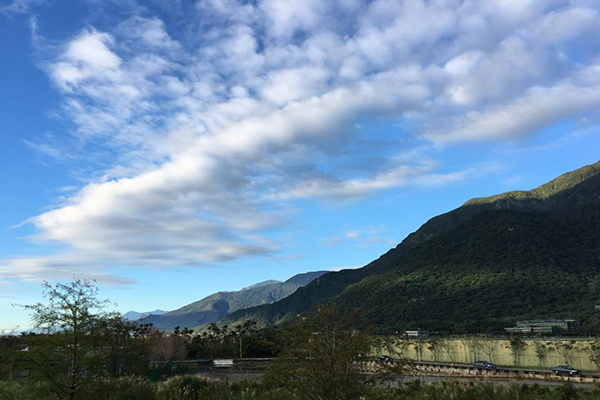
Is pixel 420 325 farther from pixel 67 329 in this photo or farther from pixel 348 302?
pixel 67 329

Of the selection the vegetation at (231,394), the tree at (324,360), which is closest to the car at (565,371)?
the vegetation at (231,394)

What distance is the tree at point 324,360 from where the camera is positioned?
43.7ft

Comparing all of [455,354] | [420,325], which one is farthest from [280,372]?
[420,325]

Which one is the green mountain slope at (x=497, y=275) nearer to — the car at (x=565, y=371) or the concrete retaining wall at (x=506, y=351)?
the concrete retaining wall at (x=506, y=351)

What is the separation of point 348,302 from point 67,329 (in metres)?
131

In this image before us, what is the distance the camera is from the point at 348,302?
140 m

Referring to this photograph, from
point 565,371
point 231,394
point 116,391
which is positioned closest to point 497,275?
point 565,371

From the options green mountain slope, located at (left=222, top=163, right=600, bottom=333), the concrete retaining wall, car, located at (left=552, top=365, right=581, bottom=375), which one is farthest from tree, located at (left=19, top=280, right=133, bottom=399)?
green mountain slope, located at (left=222, top=163, right=600, bottom=333)

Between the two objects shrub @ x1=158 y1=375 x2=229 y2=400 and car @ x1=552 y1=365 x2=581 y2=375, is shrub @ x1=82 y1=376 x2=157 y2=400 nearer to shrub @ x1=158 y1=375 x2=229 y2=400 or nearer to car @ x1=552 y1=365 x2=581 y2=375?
shrub @ x1=158 y1=375 x2=229 y2=400

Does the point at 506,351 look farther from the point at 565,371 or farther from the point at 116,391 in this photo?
the point at 116,391

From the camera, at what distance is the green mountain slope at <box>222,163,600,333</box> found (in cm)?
10273

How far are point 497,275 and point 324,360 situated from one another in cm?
12516

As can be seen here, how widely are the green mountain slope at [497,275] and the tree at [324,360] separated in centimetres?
9140

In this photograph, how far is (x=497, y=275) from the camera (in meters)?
124
